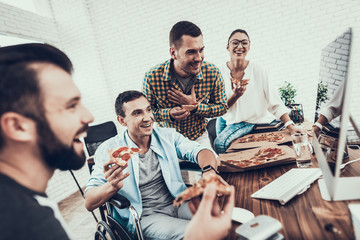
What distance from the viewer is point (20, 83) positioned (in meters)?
0.62

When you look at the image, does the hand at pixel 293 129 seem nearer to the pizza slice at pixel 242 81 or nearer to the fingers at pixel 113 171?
the pizza slice at pixel 242 81

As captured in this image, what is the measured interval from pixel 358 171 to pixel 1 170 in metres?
1.46

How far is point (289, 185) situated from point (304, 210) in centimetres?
18

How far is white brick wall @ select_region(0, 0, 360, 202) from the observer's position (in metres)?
3.73

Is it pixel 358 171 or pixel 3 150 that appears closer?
pixel 3 150

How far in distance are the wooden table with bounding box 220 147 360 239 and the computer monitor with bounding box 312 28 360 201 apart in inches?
1.5

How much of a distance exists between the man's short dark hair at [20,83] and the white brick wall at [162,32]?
3.71 metres

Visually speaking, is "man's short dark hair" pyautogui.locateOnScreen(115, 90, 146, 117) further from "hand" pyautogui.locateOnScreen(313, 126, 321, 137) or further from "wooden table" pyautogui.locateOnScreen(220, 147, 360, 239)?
"hand" pyautogui.locateOnScreen(313, 126, 321, 137)

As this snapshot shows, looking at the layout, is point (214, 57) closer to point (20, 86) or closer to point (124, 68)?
point (124, 68)

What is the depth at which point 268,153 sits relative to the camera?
135cm

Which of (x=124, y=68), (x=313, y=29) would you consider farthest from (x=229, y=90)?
(x=124, y=68)

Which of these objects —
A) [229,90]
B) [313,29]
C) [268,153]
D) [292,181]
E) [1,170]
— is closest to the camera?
[1,170]

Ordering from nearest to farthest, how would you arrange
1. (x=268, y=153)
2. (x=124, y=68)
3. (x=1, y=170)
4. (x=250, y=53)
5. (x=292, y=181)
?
(x=1, y=170) < (x=292, y=181) < (x=268, y=153) < (x=250, y=53) < (x=124, y=68)

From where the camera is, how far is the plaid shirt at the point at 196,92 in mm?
2002
